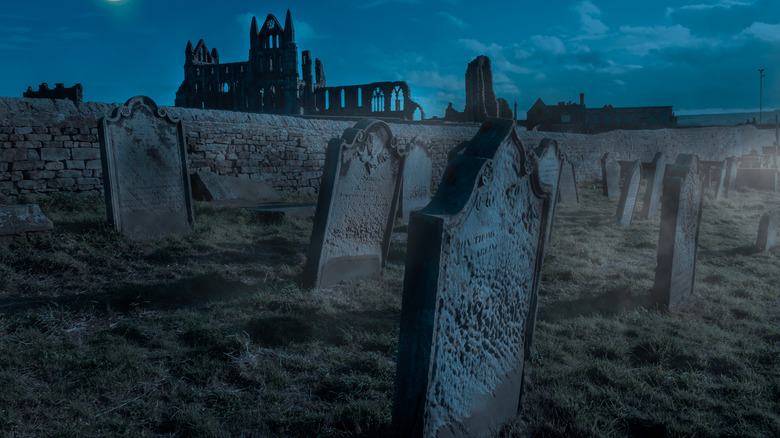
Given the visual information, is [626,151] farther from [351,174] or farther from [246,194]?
[351,174]

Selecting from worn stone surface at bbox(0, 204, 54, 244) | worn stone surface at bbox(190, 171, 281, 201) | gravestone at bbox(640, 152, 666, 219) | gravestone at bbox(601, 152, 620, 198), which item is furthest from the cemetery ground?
gravestone at bbox(601, 152, 620, 198)

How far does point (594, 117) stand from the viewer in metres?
54.3

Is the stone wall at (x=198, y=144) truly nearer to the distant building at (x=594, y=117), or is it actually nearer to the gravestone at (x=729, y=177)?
the gravestone at (x=729, y=177)

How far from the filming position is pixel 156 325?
3.63m

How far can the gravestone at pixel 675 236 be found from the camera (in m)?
4.32

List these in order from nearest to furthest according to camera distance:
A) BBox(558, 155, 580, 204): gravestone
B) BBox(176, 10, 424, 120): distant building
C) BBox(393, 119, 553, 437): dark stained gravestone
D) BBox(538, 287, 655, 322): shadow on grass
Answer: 1. BBox(393, 119, 553, 437): dark stained gravestone
2. BBox(538, 287, 655, 322): shadow on grass
3. BBox(558, 155, 580, 204): gravestone
4. BBox(176, 10, 424, 120): distant building

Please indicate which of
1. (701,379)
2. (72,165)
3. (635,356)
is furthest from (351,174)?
(72,165)

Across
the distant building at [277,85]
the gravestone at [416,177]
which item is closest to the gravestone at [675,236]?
the gravestone at [416,177]

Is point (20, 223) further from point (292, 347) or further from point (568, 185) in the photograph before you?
point (568, 185)

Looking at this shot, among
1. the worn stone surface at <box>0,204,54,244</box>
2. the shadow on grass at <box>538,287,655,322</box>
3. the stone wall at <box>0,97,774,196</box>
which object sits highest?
the stone wall at <box>0,97,774,196</box>

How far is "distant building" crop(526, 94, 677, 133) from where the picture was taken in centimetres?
4672

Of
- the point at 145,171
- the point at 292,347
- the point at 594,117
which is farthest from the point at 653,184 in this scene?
the point at 594,117

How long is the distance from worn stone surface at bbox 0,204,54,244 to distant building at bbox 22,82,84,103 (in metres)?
20.8

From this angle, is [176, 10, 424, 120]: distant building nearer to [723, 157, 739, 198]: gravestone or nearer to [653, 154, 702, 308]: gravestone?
[723, 157, 739, 198]: gravestone
